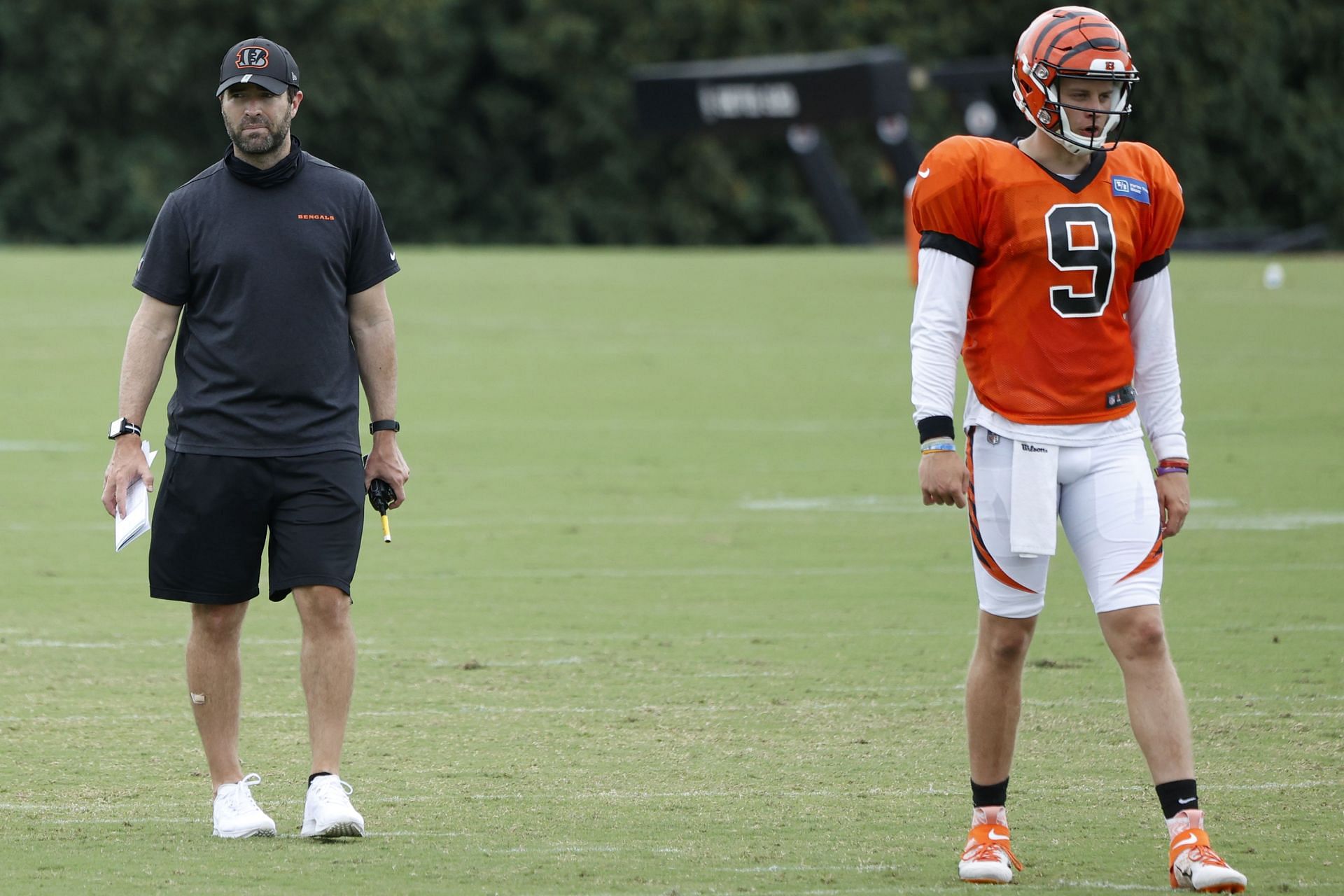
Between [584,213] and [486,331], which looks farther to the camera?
[584,213]

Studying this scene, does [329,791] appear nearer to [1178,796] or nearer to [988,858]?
[988,858]

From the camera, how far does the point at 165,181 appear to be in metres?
52.1

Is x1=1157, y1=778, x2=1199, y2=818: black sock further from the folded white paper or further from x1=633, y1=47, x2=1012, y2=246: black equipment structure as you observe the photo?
x1=633, y1=47, x2=1012, y2=246: black equipment structure

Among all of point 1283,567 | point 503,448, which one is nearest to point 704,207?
point 503,448

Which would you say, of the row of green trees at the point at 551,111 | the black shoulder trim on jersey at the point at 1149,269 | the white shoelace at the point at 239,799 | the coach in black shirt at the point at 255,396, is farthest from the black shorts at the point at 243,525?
the row of green trees at the point at 551,111

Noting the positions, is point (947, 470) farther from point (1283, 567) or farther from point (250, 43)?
point (1283, 567)

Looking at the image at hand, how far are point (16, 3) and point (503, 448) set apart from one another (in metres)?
41.4

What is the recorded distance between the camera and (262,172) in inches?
213

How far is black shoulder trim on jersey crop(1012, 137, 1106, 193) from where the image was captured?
16.4 ft

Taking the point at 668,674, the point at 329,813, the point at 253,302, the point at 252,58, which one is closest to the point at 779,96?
the point at 668,674

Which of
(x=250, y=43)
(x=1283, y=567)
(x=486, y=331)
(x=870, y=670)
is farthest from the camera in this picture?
(x=486, y=331)

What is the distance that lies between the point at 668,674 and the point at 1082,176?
10.4ft

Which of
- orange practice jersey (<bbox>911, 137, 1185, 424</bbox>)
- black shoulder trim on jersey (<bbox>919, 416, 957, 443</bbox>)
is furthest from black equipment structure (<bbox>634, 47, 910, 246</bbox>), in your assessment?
black shoulder trim on jersey (<bbox>919, 416, 957, 443</bbox>)

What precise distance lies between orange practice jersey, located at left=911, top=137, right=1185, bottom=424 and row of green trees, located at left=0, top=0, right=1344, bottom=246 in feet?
154
